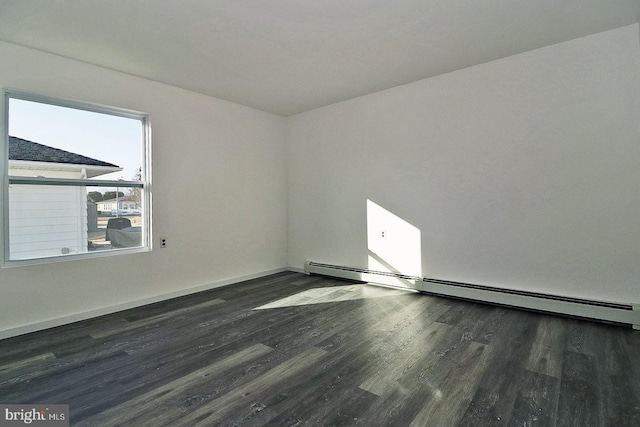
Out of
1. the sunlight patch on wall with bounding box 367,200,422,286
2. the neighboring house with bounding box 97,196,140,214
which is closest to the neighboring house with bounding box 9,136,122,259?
the neighboring house with bounding box 97,196,140,214

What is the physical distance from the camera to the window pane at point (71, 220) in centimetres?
301

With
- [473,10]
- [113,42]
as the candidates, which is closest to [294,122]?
[113,42]

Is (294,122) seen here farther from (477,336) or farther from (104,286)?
(477,336)

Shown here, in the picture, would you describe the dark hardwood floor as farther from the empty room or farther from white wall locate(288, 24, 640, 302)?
white wall locate(288, 24, 640, 302)

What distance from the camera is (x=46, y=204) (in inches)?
124

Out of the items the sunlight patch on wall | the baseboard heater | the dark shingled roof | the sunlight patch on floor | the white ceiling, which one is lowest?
the sunlight patch on floor

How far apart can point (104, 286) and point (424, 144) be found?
13.8ft

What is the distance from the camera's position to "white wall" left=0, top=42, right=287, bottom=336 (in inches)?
120

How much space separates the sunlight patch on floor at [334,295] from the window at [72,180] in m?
1.90

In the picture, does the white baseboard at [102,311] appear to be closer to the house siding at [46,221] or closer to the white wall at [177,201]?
the white wall at [177,201]

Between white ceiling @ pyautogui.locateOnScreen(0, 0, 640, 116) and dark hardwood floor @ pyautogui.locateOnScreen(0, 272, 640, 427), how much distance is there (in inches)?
109

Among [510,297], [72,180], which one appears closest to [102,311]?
[72,180]

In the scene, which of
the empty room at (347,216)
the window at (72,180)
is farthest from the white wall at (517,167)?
the window at (72,180)

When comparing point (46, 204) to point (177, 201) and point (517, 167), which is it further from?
point (517, 167)
